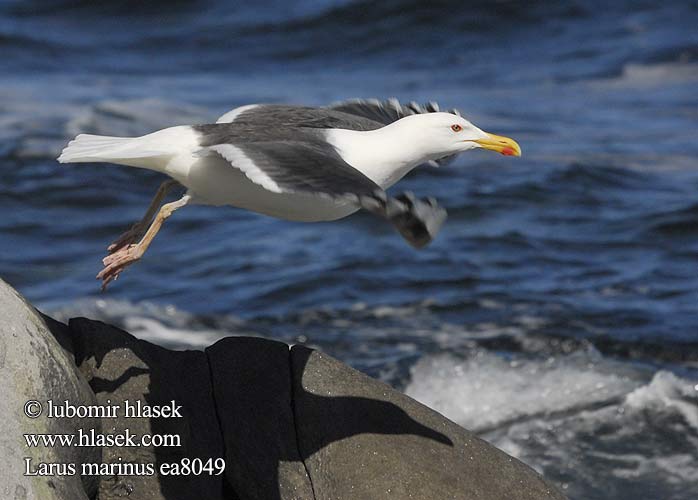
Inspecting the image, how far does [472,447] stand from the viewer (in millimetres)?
5984

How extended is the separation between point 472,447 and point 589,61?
1653 centimetres

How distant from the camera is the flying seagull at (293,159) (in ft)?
16.9

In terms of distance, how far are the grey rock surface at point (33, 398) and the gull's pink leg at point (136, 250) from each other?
2.13ft

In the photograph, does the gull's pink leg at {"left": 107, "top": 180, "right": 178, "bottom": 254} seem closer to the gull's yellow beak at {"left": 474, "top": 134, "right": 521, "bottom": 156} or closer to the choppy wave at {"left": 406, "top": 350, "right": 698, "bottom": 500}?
the gull's yellow beak at {"left": 474, "top": 134, "right": 521, "bottom": 156}

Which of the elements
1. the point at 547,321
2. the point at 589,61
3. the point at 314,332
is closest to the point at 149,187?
the point at 314,332

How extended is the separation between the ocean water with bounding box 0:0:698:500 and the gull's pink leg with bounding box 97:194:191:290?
337 cm

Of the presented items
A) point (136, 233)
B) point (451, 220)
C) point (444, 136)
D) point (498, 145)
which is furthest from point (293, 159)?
point (451, 220)

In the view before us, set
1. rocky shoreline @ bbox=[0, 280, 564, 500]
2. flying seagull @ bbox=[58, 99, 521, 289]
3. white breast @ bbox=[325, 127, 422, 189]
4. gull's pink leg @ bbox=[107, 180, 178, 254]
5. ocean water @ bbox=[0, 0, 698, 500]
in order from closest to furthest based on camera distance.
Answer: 1. flying seagull @ bbox=[58, 99, 521, 289]
2. rocky shoreline @ bbox=[0, 280, 564, 500]
3. white breast @ bbox=[325, 127, 422, 189]
4. gull's pink leg @ bbox=[107, 180, 178, 254]
5. ocean water @ bbox=[0, 0, 698, 500]

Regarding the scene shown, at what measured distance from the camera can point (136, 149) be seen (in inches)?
224

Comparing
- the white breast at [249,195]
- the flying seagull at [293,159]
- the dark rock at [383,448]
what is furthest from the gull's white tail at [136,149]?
the dark rock at [383,448]

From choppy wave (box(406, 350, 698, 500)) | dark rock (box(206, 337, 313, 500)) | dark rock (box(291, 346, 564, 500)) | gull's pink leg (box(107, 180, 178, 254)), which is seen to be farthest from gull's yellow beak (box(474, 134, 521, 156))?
choppy wave (box(406, 350, 698, 500))

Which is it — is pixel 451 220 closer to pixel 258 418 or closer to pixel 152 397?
pixel 258 418

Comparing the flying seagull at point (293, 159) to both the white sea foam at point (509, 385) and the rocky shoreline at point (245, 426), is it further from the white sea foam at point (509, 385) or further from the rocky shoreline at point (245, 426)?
the white sea foam at point (509, 385)

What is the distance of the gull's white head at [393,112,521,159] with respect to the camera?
6098 mm
